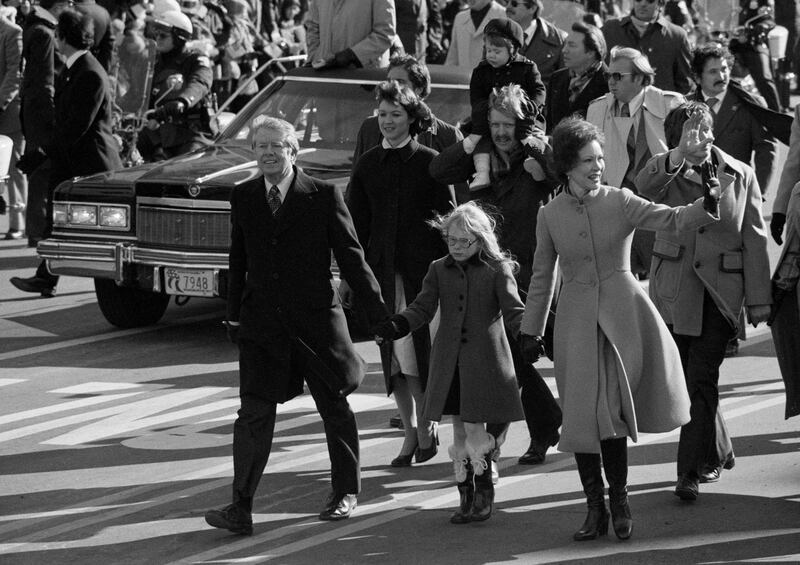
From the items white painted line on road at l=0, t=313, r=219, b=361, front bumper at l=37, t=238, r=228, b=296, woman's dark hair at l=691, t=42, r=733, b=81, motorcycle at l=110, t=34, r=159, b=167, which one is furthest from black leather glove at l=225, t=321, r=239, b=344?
motorcycle at l=110, t=34, r=159, b=167

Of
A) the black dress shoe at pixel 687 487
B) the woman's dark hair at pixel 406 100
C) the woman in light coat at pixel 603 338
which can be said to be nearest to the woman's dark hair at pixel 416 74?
the woman's dark hair at pixel 406 100

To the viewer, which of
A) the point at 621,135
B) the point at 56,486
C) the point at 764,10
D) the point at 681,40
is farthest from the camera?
the point at 764,10

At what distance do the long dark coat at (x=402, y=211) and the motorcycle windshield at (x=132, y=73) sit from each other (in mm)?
10586

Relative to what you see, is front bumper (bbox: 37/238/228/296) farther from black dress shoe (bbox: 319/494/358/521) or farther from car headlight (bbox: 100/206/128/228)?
black dress shoe (bbox: 319/494/358/521)

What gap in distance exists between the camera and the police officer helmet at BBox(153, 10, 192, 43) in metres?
13.9

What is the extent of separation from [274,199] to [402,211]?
123cm

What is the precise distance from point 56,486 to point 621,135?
12.4 ft

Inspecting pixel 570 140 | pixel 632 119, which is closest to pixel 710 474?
pixel 570 140

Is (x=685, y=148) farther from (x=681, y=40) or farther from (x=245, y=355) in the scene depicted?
(x=681, y=40)

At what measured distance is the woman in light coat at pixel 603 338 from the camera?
6.53 metres

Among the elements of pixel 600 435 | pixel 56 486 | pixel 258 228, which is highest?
pixel 258 228

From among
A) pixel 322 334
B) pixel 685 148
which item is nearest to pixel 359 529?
pixel 322 334

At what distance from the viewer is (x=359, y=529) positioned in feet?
22.5

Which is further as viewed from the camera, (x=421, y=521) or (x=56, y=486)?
(x=56, y=486)
